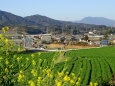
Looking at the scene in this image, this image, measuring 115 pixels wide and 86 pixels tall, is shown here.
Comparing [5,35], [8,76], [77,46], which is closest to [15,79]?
[8,76]

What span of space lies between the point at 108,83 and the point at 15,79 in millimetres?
10080

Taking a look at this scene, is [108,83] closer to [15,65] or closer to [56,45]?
[15,65]

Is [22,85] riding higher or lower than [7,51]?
lower

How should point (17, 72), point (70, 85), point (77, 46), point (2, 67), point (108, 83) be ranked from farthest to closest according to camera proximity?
point (77, 46) < point (108, 83) < point (17, 72) < point (2, 67) < point (70, 85)

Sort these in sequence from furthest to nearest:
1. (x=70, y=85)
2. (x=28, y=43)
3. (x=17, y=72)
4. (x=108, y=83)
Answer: (x=28, y=43), (x=108, y=83), (x=17, y=72), (x=70, y=85)

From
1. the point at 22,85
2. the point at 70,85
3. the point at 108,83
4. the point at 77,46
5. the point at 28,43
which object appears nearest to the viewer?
the point at 70,85

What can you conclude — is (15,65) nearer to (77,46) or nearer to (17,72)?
(17,72)

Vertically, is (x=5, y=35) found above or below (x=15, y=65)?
above

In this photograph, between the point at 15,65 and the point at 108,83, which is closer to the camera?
the point at 15,65

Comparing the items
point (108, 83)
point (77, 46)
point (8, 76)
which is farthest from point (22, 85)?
point (77, 46)

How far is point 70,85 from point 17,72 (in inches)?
52.6

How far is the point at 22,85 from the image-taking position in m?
4.14

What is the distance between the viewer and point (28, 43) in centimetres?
6000

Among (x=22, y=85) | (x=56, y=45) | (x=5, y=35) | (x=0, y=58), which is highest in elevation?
(x=5, y=35)
